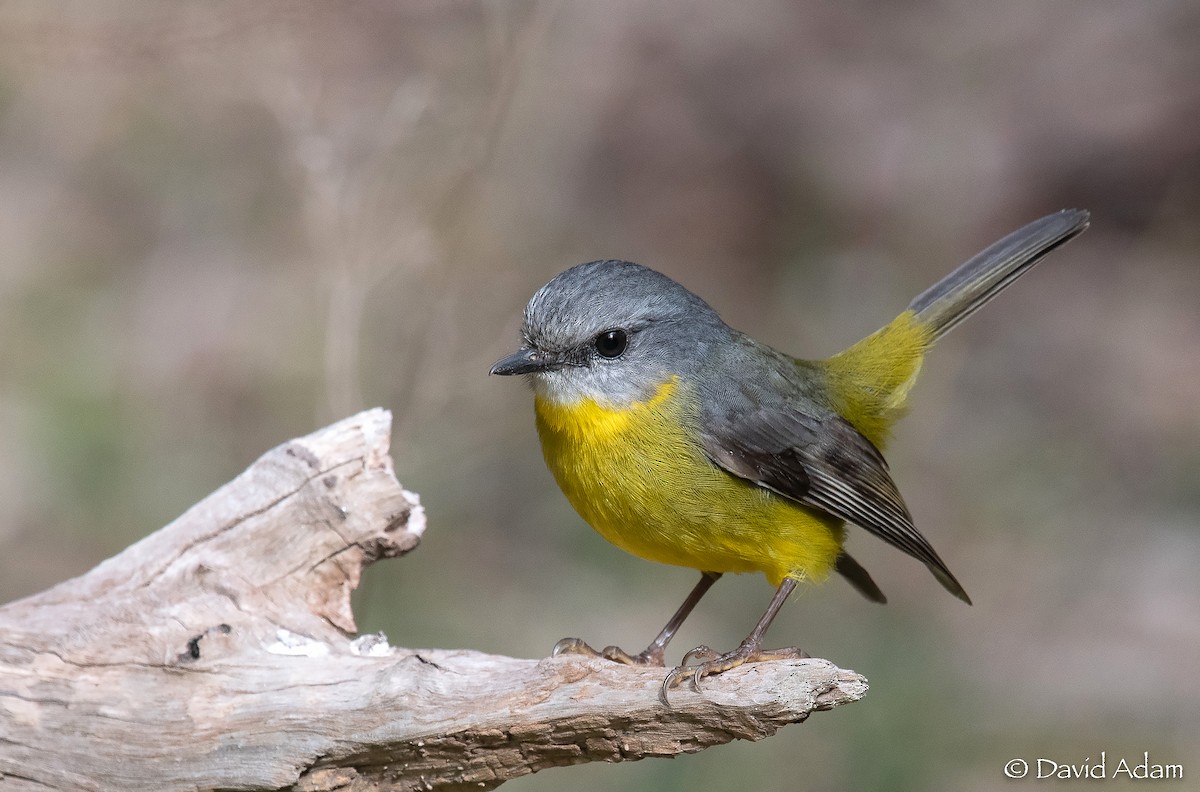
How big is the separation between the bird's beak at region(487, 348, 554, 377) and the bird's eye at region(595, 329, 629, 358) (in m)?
0.17

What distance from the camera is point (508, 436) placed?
7.70m

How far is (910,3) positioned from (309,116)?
203 inches

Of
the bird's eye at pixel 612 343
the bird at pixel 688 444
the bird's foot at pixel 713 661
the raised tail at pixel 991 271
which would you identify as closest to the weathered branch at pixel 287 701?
the bird's foot at pixel 713 661

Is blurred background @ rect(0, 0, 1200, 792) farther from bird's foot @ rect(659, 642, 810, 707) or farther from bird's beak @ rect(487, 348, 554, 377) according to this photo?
bird's foot @ rect(659, 642, 810, 707)

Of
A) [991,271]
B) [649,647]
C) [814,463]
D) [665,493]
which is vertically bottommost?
[649,647]

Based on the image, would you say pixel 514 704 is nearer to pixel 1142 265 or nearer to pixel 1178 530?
pixel 1178 530

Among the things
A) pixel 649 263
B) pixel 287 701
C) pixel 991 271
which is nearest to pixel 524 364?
pixel 287 701

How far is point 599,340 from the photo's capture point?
4.18 m

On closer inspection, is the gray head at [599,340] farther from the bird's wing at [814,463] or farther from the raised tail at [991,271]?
the raised tail at [991,271]

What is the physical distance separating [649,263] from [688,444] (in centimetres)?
479

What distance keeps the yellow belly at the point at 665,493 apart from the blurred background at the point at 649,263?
1.61 metres

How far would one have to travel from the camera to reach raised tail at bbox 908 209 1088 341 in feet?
16.4

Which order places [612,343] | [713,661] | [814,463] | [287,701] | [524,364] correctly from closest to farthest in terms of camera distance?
[287,701] → [713,661] → [524,364] → [612,343] → [814,463]

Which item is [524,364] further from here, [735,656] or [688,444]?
[735,656]
